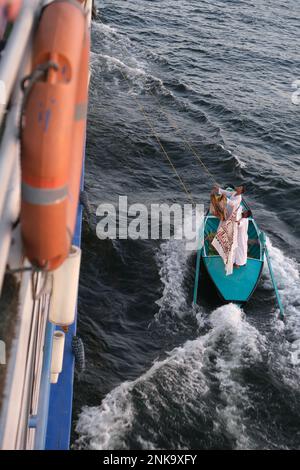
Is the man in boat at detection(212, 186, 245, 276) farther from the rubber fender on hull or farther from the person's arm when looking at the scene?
the rubber fender on hull

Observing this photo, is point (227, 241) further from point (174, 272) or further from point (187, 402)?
point (187, 402)

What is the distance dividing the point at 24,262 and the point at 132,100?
18646mm

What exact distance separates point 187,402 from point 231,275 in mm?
3739

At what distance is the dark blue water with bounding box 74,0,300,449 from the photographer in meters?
10.1

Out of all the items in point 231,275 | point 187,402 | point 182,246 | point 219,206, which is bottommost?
point 187,402

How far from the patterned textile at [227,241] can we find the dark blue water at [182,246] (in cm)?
103

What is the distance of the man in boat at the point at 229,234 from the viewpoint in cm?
1302

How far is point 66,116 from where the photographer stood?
3936 mm

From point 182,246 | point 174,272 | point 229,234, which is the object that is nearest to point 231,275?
point 229,234

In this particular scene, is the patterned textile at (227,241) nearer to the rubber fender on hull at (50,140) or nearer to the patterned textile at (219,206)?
the patterned textile at (219,206)

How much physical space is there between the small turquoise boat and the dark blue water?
36cm

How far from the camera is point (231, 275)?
1316 centimetres

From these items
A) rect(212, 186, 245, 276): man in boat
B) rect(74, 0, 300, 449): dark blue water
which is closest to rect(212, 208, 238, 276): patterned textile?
rect(212, 186, 245, 276): man in boat
